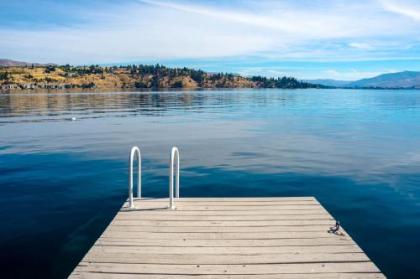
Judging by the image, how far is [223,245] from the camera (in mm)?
9102

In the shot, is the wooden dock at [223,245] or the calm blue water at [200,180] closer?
the wooden dock at [223,245]

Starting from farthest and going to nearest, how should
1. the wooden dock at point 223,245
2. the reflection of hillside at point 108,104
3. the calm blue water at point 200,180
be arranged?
the reflection of hillside at point 108,104 < the calm blue water at point 200,180 < the wooden dock at point 223,245

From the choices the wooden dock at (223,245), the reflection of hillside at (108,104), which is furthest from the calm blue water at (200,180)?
the reflection of hillside at (108,104)

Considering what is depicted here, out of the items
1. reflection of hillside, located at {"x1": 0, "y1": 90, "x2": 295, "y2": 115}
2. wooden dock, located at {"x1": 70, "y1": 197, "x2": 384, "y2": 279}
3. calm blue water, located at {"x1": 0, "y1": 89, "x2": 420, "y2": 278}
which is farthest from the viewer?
reflection of hillside, located at {"x1": 0, "y1": 90, "x2": 295, "y2": 115}

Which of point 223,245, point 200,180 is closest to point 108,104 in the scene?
point 200,180

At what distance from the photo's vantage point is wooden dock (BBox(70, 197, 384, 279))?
7.93 m

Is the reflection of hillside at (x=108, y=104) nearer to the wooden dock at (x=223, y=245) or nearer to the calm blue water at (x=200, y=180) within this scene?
the calm blue water at (x=200, y=180)

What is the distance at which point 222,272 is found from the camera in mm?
7859

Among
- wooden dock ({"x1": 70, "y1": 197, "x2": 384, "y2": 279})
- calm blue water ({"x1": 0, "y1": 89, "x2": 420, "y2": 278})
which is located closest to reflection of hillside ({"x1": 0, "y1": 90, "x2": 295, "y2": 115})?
calm blue water ({"x1": 0, "y1": 89, "x2": 420, "y2": 278})

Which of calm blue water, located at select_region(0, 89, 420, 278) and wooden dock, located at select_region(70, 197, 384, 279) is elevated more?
wooden dock, located at select_region(70, 197, 384, 279)

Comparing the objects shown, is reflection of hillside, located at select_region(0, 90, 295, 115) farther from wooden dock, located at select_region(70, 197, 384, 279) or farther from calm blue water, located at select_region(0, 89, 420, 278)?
wooden dock, located at select_region(70, 197, 384, 279)

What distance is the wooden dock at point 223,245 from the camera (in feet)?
26.0

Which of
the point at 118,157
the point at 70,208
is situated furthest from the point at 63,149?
the point at 70,208

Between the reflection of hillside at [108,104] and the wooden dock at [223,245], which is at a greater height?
the wooden dock at [223,245]
